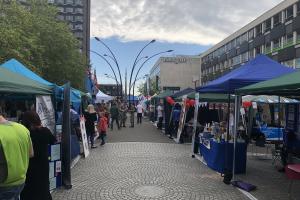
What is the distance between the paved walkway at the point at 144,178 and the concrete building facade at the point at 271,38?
37002 mm

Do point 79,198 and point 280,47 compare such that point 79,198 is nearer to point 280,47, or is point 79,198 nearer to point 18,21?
point 18,21

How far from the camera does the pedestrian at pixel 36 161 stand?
5426mm

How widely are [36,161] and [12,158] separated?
1494 millimetres

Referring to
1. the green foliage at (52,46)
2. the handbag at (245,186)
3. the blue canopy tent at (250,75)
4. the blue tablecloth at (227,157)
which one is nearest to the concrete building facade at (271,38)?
the green foliage at (52,46)

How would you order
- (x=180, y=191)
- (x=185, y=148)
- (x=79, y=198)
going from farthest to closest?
(x=185, y=148)
(x=180, y=191)
(x=79, y=198)

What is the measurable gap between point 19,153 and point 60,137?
4802mm

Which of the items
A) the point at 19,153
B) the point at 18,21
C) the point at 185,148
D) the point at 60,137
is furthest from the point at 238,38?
the point at 19,153

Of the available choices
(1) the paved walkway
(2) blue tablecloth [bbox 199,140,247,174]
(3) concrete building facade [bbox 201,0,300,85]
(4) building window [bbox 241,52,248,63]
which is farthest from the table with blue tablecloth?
(4) building window [bbox 241,52,248,63]

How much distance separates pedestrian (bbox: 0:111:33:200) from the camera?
155 inches

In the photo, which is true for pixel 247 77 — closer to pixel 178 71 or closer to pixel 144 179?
pixel 144 179

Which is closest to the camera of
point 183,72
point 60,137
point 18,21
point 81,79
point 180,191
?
point 180,191

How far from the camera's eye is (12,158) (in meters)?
4.00

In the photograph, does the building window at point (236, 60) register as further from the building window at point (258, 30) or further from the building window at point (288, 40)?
the building window at point (288, 40)

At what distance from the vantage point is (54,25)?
104ft
